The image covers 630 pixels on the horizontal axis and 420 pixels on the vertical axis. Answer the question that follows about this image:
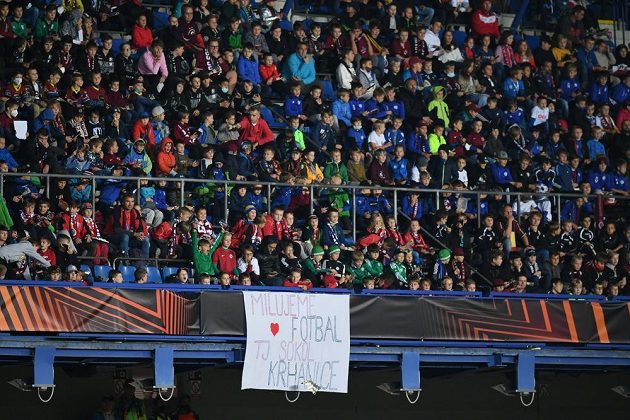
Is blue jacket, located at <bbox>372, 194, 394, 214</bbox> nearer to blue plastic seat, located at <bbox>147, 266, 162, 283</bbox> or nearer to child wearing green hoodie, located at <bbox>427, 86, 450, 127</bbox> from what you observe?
child wearing green hoodie, located at <bbox>427, 86, 450, 127</bbox>

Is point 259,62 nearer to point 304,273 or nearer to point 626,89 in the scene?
point 304,273

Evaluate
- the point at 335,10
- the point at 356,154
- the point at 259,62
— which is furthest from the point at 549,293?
the point at 335,10

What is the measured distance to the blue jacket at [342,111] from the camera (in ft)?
74.2

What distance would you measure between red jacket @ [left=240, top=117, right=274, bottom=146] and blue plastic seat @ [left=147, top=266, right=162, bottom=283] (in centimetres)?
312

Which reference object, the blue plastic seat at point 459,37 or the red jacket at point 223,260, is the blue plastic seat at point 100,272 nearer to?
the red jacket at point 223,260

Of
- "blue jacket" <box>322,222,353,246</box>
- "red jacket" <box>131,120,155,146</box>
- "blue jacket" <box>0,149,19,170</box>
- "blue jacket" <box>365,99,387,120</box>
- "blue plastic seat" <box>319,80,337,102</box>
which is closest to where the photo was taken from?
"blue jacket" <box>0,149,19,170</box>

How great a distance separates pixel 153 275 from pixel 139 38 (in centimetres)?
509

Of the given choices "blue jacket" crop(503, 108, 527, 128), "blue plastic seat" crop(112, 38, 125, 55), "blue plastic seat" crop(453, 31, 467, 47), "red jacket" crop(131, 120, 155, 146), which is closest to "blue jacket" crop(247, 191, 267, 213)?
"red jacket" crop(131, 120, 155, 146)

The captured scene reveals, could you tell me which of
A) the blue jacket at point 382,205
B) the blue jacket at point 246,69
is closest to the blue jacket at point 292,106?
the blue jacket at point 246,69

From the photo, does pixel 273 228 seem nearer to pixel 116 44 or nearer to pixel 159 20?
pixel 116 44

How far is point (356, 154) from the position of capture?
2155cm

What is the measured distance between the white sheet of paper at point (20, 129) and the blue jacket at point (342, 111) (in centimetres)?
521

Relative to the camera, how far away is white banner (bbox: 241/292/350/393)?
58.6 ft

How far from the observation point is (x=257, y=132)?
21406 mm
